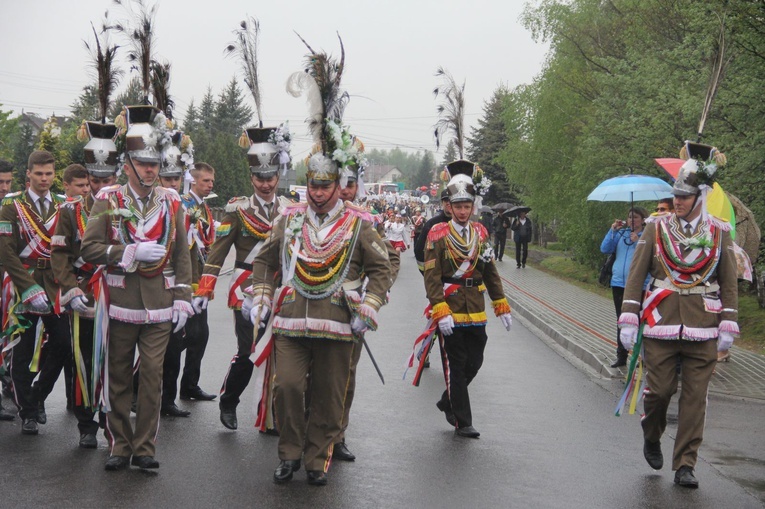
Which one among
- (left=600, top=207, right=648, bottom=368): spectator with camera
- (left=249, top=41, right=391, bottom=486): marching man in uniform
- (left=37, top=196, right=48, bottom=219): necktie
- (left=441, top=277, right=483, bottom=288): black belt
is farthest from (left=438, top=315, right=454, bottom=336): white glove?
(left=600, top=207, right=648, bottom=368): spectator with camera

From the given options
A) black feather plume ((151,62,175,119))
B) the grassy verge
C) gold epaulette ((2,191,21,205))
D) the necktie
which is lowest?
the grassy verge

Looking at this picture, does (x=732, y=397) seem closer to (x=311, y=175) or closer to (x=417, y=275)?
(x=311, y=175)

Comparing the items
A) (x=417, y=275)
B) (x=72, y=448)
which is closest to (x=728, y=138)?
(x=72, y=448)

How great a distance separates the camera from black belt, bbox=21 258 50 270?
26.9ft

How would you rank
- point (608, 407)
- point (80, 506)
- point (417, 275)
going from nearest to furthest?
1. point (80, 506)
2. point (608, 407)
3. point (417, 275)

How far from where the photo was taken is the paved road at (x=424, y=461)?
620cm

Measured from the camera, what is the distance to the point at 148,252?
6.79 metres

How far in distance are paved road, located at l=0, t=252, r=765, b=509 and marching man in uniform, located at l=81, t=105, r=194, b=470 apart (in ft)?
1.05

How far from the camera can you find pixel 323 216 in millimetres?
6906

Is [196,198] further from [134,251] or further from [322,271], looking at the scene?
[322,271]

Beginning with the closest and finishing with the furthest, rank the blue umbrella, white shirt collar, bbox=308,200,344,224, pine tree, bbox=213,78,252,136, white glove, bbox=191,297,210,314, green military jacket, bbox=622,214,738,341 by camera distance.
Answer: white shirt collar, bbox=308,200,344,224
green military jacket, bbox=622,214,738,341
white glove, bbox=191,297,210,314
the blue umbrella
pine tree, bbox=213,78,252,136

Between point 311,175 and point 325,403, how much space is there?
5.07 feet

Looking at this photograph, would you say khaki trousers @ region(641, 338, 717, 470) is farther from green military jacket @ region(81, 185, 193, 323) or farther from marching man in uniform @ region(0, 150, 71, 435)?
marching man in uniform @ region(0, 150, 71, 435)

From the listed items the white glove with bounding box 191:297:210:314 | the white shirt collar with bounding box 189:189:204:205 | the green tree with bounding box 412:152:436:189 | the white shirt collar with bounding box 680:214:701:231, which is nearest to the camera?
the white shirt collar with bounding box 680:214:701:231
